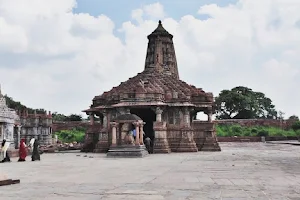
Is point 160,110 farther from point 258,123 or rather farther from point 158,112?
point 258,123

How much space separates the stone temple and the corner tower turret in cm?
86

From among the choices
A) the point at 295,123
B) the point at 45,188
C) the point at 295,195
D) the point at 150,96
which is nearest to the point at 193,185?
the point at 295,195

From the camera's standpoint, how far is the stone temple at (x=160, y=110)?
79.0ft

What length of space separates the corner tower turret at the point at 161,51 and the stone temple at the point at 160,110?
865 mm

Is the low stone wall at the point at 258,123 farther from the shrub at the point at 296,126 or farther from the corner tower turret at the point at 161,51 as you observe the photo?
the corner tower turret at the point at 161,51

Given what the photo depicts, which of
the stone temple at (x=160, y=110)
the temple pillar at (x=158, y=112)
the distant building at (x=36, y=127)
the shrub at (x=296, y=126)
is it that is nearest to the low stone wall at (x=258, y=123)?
the shrub at (x=296, y=126)

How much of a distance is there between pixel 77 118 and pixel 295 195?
223 ft

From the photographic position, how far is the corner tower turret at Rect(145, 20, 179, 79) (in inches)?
1202

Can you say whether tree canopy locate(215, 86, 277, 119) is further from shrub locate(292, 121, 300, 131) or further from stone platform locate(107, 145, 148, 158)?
stone platform locate(107, 145, 148, 158)

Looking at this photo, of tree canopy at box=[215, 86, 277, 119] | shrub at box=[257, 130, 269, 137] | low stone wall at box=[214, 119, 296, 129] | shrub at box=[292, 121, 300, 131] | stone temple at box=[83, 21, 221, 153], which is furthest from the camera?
tree canopy at box=[215, 86, 277, 119]

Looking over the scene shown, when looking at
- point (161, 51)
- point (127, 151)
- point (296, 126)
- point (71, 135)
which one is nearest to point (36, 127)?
point (71, 135)

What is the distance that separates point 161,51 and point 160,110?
7968 millimetres

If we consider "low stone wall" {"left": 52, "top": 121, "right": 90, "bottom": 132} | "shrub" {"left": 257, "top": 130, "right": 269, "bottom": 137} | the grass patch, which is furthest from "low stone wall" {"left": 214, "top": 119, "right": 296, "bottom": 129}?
the grass patch

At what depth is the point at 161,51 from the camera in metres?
30.7
